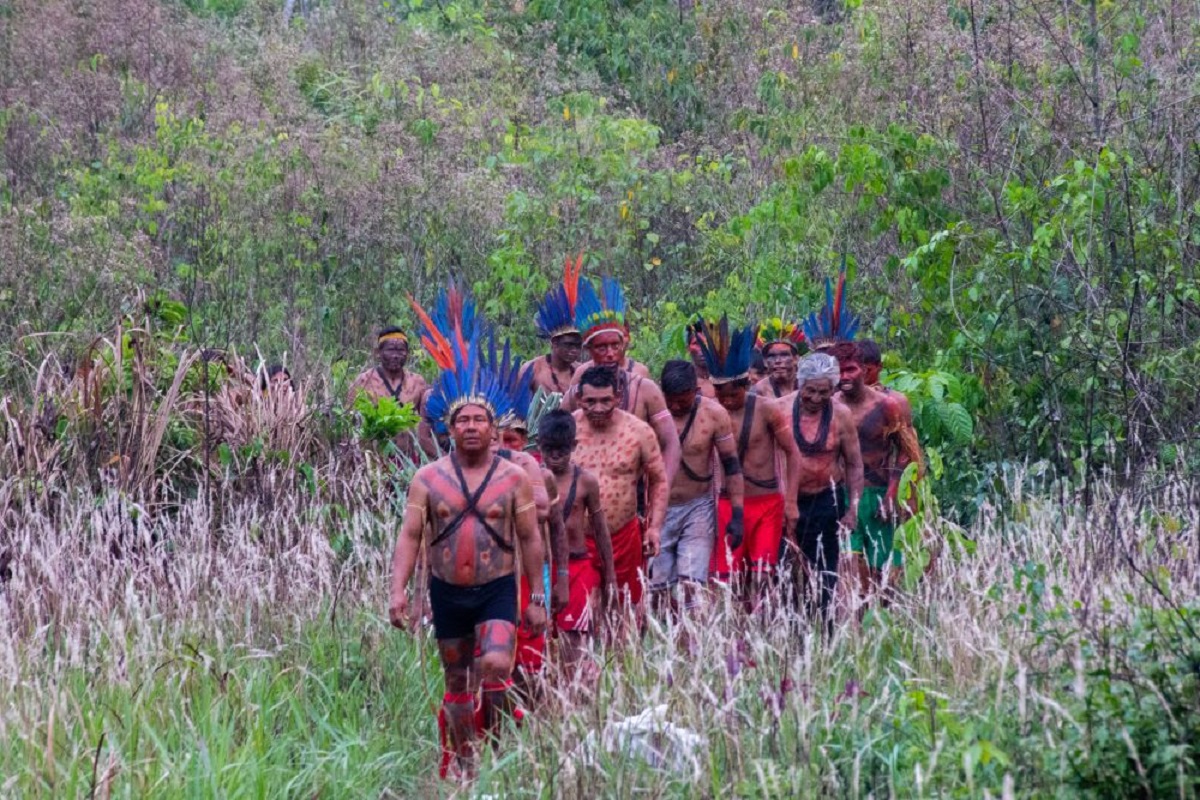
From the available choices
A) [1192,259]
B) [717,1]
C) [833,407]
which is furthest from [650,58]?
[833,407]

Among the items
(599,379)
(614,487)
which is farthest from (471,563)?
(599,379)

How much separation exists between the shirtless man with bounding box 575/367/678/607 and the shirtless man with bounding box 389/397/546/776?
1.62m

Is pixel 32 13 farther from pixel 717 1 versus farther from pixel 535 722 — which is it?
pixel 535 722

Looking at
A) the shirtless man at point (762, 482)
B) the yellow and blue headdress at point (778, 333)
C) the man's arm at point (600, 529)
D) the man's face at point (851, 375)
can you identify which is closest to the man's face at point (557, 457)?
the man's arm at point (600, 529)

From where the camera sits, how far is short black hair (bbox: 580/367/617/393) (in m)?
9.50

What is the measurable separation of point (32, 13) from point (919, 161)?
1352 centimetres

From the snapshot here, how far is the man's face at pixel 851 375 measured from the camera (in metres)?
10.7

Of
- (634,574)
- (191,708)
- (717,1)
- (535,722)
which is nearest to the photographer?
(535,722)

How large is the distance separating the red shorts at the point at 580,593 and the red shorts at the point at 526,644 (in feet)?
1.77

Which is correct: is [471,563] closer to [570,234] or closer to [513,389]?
[513,389]

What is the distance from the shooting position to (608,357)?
10.8 meters

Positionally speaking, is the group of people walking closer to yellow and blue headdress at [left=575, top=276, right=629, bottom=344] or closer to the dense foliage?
yellow and blue headdress at [left=575, top=276, right=629, bottom=344]

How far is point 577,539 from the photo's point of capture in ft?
29.4

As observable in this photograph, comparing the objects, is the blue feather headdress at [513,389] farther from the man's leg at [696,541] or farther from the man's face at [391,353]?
the man's face at [391,353]
